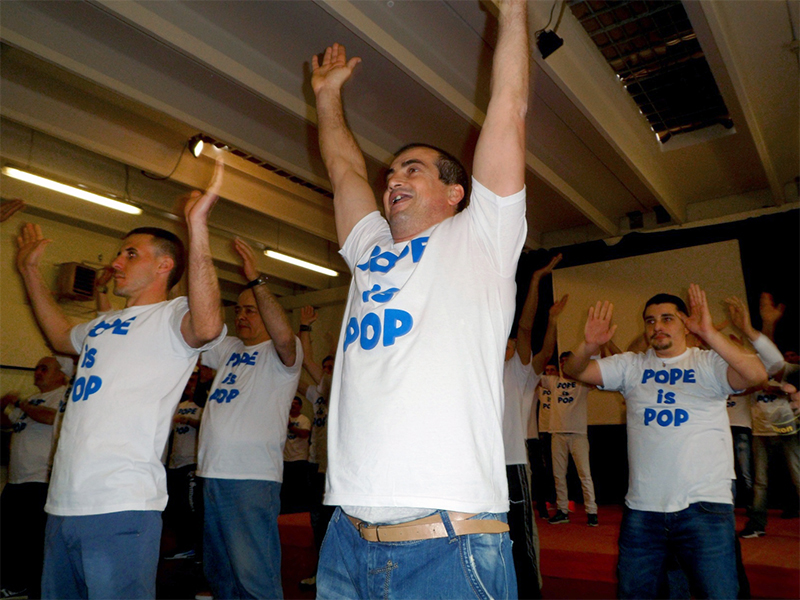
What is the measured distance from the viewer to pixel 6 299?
780 cm

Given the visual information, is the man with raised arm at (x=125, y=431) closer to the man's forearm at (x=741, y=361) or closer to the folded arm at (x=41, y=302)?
the folded arm at (x=41, y=302)

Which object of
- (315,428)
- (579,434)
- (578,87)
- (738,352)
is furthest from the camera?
(579,434)

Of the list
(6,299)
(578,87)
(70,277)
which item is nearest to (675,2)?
(578,87)

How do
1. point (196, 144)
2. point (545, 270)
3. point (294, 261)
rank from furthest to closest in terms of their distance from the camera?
point (294, 261) → point (196, 144) → point (545, 270)

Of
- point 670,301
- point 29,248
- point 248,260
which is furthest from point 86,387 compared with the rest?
point 670,301

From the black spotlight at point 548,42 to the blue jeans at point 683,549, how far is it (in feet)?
10.7

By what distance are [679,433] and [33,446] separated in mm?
4896

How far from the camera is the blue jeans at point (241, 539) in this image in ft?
9.55

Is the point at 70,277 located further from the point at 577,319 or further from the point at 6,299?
the point at 577,319

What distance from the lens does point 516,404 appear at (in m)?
4.36

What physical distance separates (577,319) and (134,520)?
7974mm

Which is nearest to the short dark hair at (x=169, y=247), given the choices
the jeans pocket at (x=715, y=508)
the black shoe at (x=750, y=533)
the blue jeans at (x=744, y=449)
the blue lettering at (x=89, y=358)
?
the blue lettering at (x=89, y=358)

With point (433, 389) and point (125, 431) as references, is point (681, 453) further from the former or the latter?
point (125, 431)

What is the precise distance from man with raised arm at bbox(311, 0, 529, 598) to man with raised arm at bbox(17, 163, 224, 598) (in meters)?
0.83
